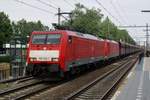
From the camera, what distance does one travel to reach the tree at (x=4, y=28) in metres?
91.9

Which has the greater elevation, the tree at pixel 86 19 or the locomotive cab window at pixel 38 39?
the tree at pixel 86 19

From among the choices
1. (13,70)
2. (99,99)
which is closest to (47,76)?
(13,70)

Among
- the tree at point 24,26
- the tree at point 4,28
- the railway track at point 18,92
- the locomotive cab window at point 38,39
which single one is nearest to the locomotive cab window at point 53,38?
the locomotive cab window at point 38,39

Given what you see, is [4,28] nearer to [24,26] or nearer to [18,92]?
[24,26]

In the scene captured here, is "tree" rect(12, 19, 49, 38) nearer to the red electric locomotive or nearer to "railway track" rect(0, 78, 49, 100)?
the red electric locomotive

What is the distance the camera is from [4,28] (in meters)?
96.7

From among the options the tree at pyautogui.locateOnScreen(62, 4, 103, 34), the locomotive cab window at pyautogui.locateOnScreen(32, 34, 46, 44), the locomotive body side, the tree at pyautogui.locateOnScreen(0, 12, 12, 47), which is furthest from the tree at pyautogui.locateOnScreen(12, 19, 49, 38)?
the locomotive body side

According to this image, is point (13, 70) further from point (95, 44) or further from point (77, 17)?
point (77, 17)

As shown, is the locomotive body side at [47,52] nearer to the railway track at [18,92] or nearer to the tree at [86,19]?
the railway track at [18,92]

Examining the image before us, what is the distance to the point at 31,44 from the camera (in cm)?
2456

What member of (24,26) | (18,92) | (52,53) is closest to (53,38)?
(52,53)

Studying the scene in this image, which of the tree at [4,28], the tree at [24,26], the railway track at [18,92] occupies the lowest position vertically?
the railway track at [18,92]

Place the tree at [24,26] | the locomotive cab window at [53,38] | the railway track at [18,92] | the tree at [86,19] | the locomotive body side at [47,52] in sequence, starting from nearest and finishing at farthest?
the railway track at [18,92] → the locomotive body side at [47,52] → the locomotive cab window at [53,38] → the tree at [86,19] → the tree at [24,26]

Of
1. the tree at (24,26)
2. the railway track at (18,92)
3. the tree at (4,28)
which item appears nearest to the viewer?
the railway track at (18,92)
